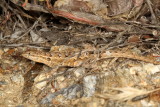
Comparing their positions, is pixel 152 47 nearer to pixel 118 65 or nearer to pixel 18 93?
pixel 118 65

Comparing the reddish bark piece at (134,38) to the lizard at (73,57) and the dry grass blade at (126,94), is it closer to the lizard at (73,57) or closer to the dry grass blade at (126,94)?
the lizard at (73,57)

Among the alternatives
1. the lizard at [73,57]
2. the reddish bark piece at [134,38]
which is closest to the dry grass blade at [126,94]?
the lizard at [73,57]

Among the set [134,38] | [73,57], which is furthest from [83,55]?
[134,38]

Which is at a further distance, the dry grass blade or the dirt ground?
the dirt ground

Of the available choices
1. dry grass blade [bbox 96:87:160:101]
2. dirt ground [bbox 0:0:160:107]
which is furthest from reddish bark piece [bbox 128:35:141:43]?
dry grass blade [bbox 96:87:160:101]

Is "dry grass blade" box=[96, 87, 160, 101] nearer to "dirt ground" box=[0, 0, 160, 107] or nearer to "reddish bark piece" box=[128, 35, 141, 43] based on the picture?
"dirt ground" box=[0, 0, 160, 107]

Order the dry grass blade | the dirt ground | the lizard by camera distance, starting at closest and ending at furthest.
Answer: the dry grass blade → the dirt ground → the lizard

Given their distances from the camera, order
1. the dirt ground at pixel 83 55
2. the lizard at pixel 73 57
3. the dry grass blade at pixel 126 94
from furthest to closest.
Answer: the lizard at pixel 73 57 → the dirt ground at pixel 83 55 → the dry grass blade at pixel 126 94

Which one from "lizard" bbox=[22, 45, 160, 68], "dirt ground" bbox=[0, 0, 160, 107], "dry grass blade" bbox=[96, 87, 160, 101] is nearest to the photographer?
"dry grass blade" bbox=[96, 87, 160, 101]
